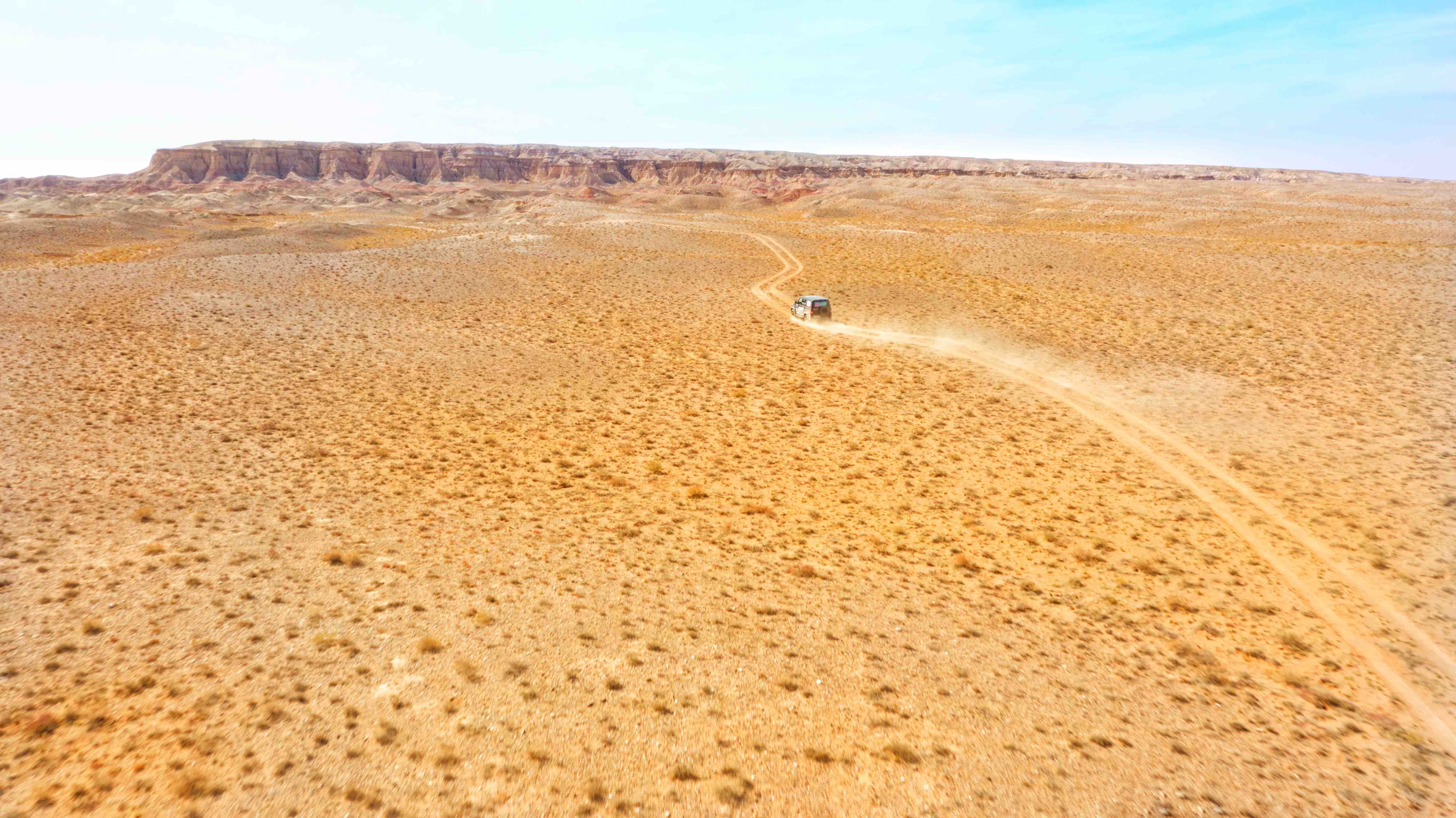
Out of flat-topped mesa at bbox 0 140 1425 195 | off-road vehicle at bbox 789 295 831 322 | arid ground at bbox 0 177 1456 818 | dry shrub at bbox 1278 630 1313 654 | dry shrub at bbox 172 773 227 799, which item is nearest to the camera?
dry shrub at bbox 172 773 227 799

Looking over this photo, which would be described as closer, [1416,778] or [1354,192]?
[1416,778]

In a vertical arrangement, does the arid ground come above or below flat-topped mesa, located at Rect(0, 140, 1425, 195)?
below

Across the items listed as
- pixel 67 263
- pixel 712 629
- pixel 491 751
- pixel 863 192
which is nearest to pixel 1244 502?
pixel 712 629

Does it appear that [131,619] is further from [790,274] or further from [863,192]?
[863,192]

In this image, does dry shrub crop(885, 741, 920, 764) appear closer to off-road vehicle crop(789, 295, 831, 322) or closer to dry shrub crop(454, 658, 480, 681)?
dry shrub crop(454, 658, 480, 681)

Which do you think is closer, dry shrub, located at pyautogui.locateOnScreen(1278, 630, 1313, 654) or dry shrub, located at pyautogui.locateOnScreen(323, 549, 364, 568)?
dry shrub, located at pyautogui.locateOnScreen(1278, 630, 1313, 654)

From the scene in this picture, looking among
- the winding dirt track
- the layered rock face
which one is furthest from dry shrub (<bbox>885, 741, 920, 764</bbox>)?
the layered rock face

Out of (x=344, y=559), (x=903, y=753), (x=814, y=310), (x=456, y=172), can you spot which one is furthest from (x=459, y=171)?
(x=903, y=753)
